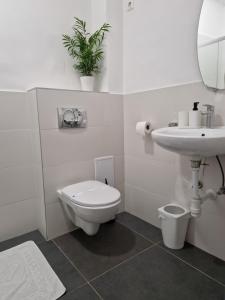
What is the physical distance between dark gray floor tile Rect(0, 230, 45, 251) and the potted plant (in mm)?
1335

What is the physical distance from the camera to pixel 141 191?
1884 millimetres

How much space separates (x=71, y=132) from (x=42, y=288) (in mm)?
1070

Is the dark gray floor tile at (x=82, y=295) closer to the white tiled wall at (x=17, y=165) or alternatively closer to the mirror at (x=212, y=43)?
the white tiled wall at (x=17, y=165)

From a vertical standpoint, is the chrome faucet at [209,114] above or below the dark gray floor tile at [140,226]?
above

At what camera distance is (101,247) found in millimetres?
1519

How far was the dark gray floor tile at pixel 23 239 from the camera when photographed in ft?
5.09

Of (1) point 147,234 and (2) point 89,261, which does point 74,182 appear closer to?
A: (2) point 89,261

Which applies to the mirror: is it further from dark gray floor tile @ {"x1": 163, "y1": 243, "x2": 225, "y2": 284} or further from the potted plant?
dark gray floor tile @ {"x1": 163, "y1": 243, "x2": 225, "y2": 284}

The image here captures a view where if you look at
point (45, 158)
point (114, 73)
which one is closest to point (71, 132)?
point (45, 158)

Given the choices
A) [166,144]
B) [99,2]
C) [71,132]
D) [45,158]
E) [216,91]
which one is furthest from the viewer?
[99,2]

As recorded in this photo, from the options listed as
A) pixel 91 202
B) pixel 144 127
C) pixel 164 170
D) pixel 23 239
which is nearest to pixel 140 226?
pixel 164 170

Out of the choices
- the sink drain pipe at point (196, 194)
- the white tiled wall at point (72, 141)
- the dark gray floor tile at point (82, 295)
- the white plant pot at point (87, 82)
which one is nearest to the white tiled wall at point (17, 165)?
the white tiled wall at point (72, 141)

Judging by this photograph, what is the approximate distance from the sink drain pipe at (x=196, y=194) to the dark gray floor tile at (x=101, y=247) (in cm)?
51

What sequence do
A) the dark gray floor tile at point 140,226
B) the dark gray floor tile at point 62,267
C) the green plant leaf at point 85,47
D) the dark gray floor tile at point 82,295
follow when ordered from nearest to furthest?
the dark gray floor tile at point 82,295
the dark gray floor tile at point 62,267
the dark gray floor tile at point 140,226
the green plant leaf at point 85,47
